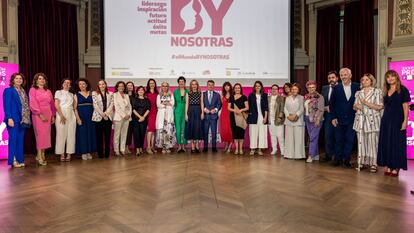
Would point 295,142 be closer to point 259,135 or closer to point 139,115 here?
point 259,135

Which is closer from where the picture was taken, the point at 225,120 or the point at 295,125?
the point at 295,125

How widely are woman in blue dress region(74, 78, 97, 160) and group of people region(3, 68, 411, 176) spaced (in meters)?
0.02

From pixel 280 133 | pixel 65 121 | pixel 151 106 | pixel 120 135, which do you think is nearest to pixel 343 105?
pixel 280 133

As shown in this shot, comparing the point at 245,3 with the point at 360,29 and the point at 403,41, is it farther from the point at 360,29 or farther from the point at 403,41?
the point at 403,41

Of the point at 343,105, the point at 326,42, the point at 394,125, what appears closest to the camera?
the point at 394,125

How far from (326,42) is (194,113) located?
149 inches

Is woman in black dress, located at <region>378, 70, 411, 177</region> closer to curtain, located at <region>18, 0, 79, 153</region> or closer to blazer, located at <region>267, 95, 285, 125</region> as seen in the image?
blazer, located at <region>267, 95, 285, 125</region>

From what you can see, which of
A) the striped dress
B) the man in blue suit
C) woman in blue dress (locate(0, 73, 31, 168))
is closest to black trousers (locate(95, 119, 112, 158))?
woman in blue dress (locate(0, 73, 31, 168))

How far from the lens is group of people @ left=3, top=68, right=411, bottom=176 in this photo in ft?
15.7

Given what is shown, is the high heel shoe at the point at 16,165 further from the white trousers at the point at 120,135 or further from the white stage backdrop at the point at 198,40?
the white stage backdrop at the point at 198,40

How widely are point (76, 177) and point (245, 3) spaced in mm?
4903

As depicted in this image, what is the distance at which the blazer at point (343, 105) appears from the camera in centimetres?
508

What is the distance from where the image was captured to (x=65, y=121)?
5789 millimetres

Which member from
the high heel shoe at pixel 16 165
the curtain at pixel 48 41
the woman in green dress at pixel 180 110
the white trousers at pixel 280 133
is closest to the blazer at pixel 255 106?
the white trousers at pixel 280 133
